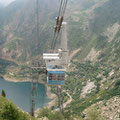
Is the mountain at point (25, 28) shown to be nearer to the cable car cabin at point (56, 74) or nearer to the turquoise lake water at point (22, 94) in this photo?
the turquoise lake water at point (22, 94)

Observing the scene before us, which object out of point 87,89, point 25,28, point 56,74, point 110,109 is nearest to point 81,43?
point 87,89

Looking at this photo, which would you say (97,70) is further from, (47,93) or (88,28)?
(88,28)

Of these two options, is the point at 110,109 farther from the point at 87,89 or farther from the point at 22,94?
the point at 22,94

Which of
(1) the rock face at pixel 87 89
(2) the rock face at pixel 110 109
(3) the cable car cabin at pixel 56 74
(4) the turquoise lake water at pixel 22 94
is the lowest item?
(4) the turquoise lake water at pixel 22 94

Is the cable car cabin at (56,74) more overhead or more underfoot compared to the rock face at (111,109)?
more overhead

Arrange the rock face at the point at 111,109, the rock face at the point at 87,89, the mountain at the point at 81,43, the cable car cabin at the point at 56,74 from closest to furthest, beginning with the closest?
the cable car cabin at the point at 56,74 → the rock face at the point at 111,109 → the mountain at the point at 81,43 → the rock face at the point at 87,89

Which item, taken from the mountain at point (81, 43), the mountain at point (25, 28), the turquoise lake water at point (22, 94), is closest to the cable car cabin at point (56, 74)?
the mountain at point (81, 43)
